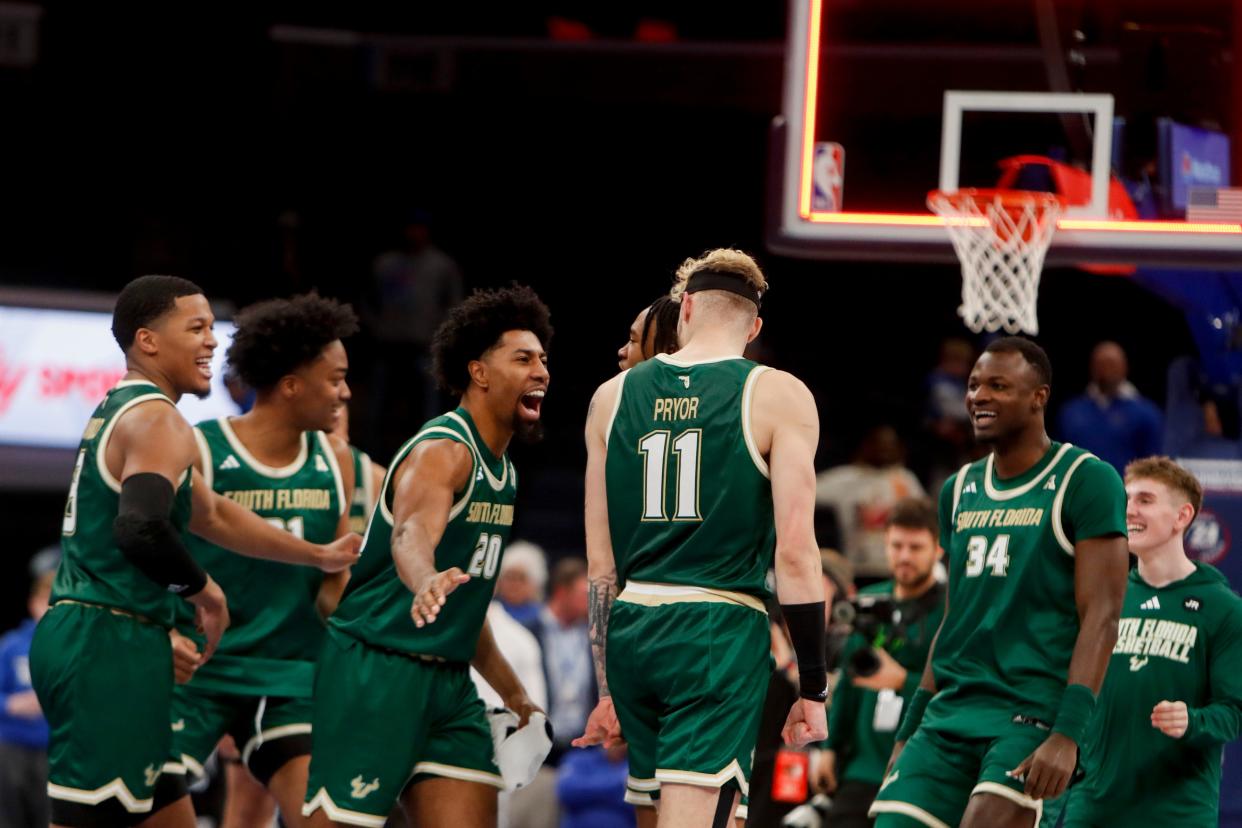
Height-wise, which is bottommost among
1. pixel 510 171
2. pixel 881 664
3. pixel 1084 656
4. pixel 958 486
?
pixel 881 664

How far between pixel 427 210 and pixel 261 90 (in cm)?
218

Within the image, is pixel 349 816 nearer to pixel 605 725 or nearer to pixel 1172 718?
pixel 605 725

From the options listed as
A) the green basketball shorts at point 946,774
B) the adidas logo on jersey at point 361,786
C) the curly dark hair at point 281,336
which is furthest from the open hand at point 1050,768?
the curly dark hair at point 281,336

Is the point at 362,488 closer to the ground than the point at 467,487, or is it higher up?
closer to the ground

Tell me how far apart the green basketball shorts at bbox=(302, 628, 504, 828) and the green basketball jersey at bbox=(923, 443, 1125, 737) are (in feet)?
5.39

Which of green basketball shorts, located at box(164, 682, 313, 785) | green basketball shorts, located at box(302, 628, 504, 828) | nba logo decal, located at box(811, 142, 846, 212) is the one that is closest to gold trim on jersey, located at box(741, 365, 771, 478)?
green basketball shorts, located at box(302, 628, 504, 828)

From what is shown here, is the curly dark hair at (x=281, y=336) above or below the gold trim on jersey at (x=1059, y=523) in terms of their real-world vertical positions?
above

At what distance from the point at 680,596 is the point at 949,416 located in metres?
9.78

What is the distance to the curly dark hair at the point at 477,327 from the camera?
6492 mm

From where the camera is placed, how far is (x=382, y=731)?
598 cm

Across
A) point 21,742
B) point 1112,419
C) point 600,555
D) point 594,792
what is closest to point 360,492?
point 600,555

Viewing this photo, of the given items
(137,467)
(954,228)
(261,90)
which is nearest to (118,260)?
(261,90)

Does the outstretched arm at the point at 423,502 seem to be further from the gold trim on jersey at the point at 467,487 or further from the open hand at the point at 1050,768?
the open hand at the point at 1050,768

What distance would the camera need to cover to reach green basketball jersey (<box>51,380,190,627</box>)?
6.07m
